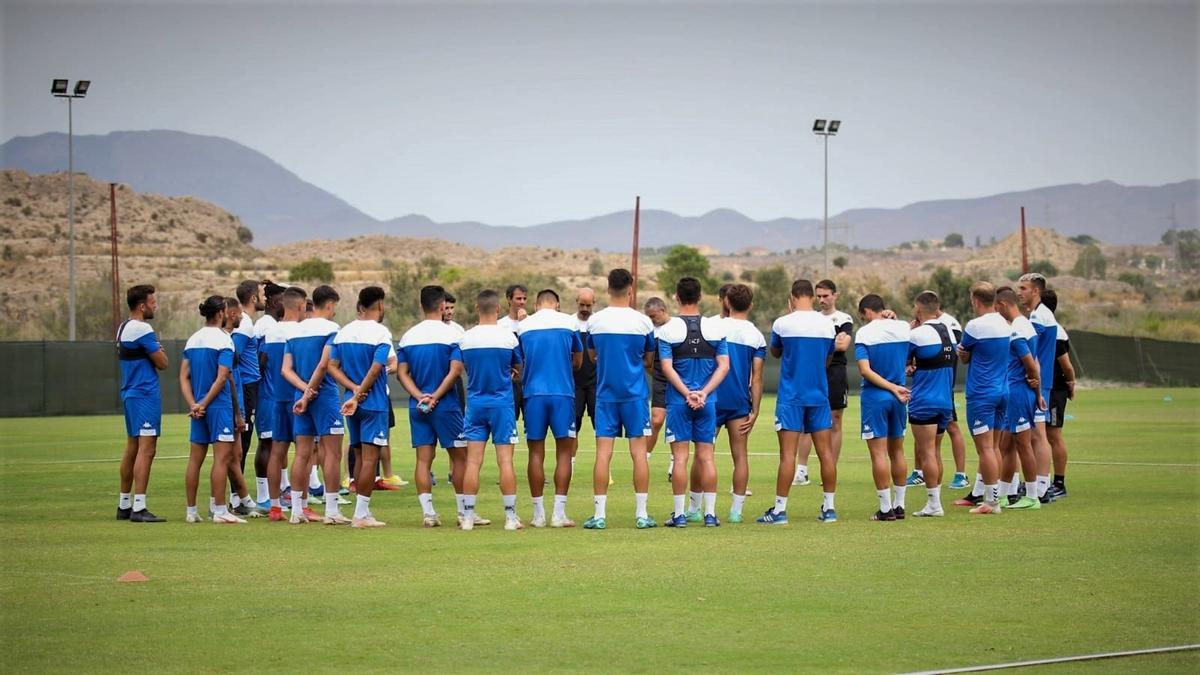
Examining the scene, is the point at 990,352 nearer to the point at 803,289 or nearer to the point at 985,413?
the point at 985,413

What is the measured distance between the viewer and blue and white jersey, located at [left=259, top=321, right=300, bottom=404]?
571 inches

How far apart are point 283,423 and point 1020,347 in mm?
7656

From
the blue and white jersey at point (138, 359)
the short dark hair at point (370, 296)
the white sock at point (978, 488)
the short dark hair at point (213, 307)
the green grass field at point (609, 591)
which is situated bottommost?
the green grass field at point (609, 591)

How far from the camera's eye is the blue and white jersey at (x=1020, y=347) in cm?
1478

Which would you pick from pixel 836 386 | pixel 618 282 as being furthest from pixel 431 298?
pixel 836 386

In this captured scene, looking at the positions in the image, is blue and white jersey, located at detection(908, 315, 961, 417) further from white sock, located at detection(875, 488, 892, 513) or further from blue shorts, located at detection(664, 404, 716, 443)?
blue shorts, located at detection(664, 404, 716, 443)

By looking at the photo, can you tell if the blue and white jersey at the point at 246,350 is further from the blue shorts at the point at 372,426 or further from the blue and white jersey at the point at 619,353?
the blue and white jersey at the point at 619,353

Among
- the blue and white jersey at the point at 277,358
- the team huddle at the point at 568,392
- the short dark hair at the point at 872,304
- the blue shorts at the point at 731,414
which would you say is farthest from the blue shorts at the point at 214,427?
the short dark hair at the point at 872,304

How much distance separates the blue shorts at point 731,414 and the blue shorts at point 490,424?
2127 mm

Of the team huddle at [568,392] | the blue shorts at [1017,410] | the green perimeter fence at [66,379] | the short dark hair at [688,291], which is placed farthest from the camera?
the green perimeter fence at [66,379]

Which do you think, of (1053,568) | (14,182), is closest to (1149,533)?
(1053,568)

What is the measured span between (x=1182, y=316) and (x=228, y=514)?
71.6 m

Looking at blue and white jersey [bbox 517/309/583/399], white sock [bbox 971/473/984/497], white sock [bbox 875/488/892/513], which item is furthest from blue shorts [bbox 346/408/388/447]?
white sock [bbox 971/473/984/497]

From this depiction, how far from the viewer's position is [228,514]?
568 inches
